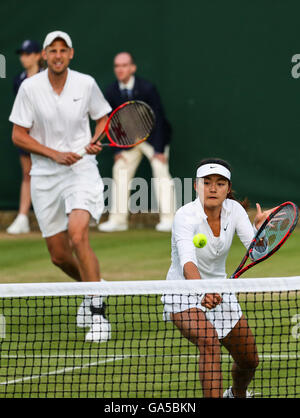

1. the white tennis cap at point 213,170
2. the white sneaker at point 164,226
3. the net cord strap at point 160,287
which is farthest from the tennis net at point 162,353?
the white sneaker at point 164,226

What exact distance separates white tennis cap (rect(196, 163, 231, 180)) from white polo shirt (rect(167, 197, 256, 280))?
5.4 inches

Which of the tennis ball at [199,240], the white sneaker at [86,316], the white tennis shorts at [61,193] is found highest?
the white tennis shorts at [61,193]

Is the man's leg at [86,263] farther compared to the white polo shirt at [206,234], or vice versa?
the man's leg at [86,263]

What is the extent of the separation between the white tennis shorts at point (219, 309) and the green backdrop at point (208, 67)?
705 centimetres

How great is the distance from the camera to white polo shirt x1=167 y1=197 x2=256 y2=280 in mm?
4758

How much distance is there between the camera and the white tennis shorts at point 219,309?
4.80m

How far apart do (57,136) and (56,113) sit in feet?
0.57

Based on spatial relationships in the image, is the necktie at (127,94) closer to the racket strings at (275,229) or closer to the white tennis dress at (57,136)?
the white tennis dress at (57,136)

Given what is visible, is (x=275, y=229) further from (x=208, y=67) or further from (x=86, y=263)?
(x=208, y=67)

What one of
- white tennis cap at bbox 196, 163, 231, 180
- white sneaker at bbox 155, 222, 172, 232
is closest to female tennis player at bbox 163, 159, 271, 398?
white tennis cap at bbox 196, 163, 231, 180

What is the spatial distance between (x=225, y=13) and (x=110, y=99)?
1.77m

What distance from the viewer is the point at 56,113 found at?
7.18 meters

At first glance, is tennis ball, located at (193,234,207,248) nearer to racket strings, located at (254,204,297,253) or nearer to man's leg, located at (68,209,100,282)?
racket strings, located at (254,204,297,253)

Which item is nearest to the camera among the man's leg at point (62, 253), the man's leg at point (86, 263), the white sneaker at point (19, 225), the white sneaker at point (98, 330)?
the white sneaker at point (98, 330)
